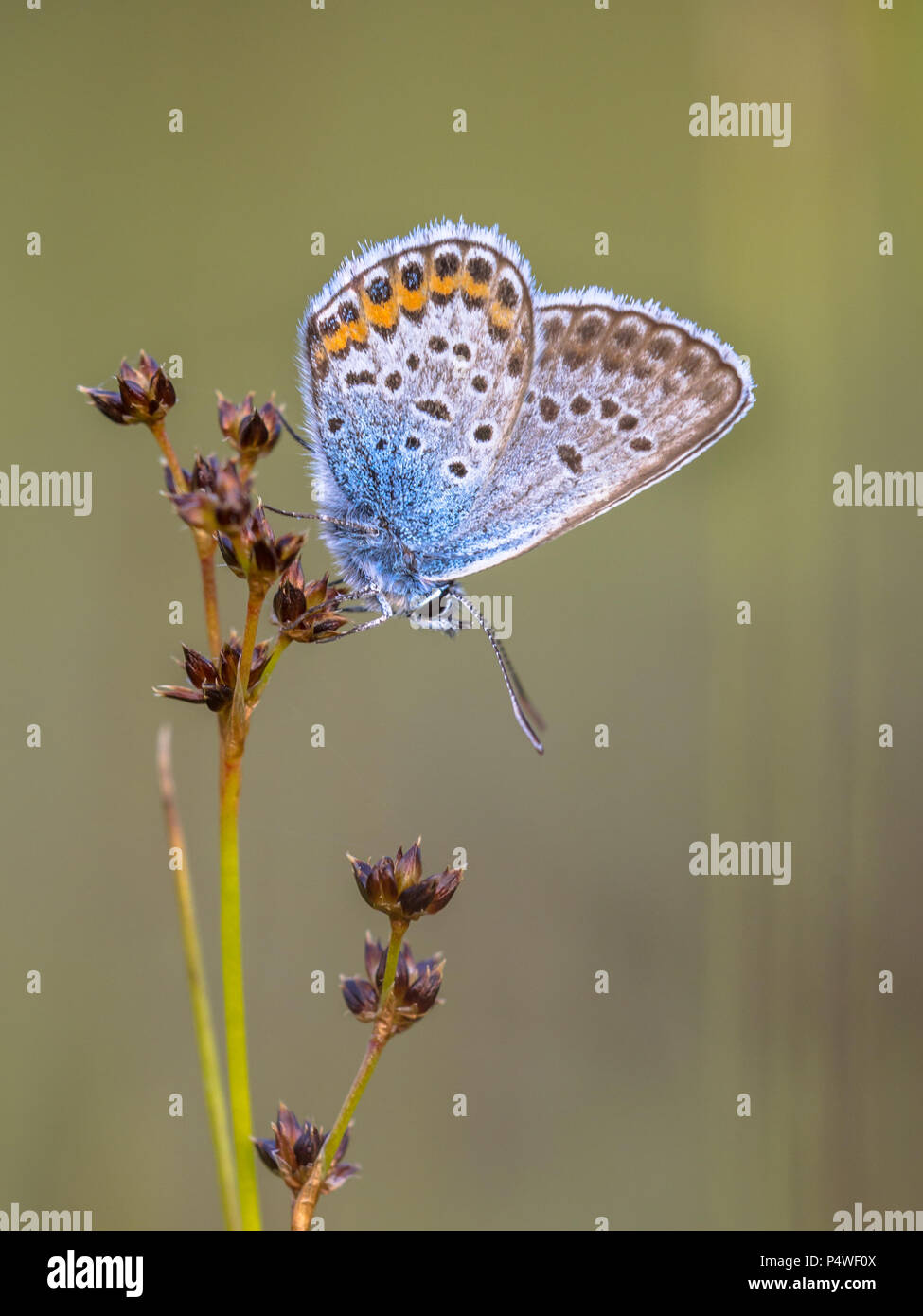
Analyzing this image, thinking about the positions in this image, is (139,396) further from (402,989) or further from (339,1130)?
(339,1130)

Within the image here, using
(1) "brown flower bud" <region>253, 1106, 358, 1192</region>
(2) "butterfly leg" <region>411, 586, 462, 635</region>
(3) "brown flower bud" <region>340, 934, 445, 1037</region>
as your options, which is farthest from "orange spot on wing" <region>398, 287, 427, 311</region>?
(1) "brown flower bud" <region>253, 1106, 358, 1192</region>

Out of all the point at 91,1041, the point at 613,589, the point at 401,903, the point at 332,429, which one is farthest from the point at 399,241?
the point at 91,1041

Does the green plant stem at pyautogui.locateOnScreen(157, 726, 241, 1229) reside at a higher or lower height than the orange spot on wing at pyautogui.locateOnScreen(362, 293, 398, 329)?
lower

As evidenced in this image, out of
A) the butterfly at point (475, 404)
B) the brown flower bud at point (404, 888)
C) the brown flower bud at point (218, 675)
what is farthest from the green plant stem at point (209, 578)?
the butterfly at point (475, 404)

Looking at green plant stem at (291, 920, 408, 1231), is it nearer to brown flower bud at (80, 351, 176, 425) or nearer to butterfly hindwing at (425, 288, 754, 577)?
brown flower bud at (80, 351, 176, 425)
